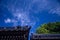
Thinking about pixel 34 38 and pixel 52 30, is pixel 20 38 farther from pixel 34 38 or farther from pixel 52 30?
pixel 52 30

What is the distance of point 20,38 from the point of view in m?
28.9

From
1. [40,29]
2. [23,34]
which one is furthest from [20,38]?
[40,29]

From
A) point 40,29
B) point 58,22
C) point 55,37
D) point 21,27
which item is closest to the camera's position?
point 55,37

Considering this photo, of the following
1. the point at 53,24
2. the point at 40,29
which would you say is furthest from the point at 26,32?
the point at 53,24

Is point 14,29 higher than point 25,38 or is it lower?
higher

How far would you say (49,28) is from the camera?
127ft

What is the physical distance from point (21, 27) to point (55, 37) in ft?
24.4

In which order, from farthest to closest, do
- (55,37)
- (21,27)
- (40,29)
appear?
1. (40,29)
2. (21,27)
3. (55,37)

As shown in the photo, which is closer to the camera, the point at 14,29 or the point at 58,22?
the point at 14,29

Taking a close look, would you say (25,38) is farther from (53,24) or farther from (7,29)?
(53,24)

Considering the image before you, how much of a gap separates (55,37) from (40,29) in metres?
10.1

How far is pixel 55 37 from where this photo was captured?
91.4 ft

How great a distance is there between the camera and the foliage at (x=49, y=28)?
121ft

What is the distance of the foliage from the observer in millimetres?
37031
